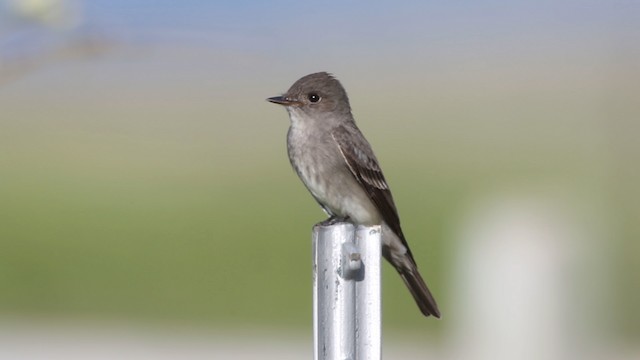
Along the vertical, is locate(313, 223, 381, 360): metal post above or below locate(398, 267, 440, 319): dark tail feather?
below

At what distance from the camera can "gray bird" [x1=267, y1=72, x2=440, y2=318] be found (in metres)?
5.75

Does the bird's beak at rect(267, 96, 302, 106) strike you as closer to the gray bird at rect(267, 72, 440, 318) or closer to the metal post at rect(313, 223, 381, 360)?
the gray bird at rect(267, 72, 440, 318)

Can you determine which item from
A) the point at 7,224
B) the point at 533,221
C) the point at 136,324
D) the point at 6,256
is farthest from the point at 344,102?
the point at 7,224

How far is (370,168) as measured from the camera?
5.89 m

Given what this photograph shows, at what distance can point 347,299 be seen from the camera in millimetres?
3520

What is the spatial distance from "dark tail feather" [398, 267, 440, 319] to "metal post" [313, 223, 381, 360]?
1871 millimetres

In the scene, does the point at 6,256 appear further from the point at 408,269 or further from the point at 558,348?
the point at 408,269

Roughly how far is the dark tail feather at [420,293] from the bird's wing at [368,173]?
0.33 ft

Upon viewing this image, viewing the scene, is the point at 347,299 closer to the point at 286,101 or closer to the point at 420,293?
the point at 420,293

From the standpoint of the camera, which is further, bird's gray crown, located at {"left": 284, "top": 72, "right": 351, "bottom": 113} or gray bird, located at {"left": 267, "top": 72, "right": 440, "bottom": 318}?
bird's gray crown, located at {"left": 284, "top": 72, "right": 351, "bottom": 113}

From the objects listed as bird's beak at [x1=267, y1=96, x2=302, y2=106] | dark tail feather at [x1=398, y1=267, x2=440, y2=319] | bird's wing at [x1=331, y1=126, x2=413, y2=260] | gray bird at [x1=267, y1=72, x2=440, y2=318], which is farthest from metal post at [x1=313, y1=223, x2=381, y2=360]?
bird's beak at [x1=267, y1=96, x2=302, y2=106]

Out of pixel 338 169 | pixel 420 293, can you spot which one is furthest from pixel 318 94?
pixel 420 293

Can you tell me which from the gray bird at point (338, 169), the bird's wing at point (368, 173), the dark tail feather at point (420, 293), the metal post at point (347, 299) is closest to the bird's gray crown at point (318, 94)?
the gray bird at point (338, 169)

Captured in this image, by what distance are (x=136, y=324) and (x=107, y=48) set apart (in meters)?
5.05
